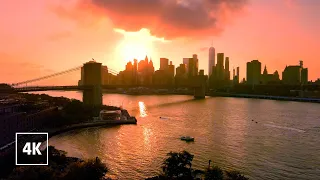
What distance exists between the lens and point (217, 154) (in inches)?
1185

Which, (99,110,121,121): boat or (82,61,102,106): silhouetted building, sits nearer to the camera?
(99,110,121,121): boat

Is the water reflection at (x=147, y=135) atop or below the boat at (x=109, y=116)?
below

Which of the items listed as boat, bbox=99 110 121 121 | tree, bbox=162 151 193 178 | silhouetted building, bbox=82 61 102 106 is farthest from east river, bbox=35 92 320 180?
silhouetted building, bbox=82 61 102 106

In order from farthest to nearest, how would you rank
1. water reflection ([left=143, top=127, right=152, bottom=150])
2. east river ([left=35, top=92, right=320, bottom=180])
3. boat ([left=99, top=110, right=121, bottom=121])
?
boat ([left=99, top=110, right=121, bottom=121]), water reflection ([left=143, top=127, right=152, bottom=150]), east river ([left=35, top=92, right=320, bottom=180])

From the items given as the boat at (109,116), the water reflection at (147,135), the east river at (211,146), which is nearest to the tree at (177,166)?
the east river at (211,146)

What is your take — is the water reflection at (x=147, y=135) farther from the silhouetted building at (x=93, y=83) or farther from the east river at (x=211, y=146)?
the silhouetted building at (x=93, y=83)

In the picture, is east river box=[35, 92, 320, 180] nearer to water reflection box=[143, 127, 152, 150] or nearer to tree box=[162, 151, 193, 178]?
water reflection box=[143, 127, 152, 150]

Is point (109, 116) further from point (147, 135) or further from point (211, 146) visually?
point (211, 146)

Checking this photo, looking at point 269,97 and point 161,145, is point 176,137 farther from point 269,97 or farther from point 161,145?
point 269,97

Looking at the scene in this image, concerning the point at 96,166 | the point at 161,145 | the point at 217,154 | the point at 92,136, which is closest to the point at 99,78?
the point at 92,136

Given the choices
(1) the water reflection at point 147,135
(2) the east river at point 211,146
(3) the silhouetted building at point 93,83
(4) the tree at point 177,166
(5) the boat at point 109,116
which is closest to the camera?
(4) the tree at point 177,166

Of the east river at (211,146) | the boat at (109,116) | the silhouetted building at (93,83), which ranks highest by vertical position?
the silhouetted building at (93,83)

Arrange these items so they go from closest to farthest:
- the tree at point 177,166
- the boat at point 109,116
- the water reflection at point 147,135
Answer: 1. the tree at point 177,166
2. the water reflection at point 147,135
3. the boat at point 109,116

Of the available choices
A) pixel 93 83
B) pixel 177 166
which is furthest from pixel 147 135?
pixel 93 83
